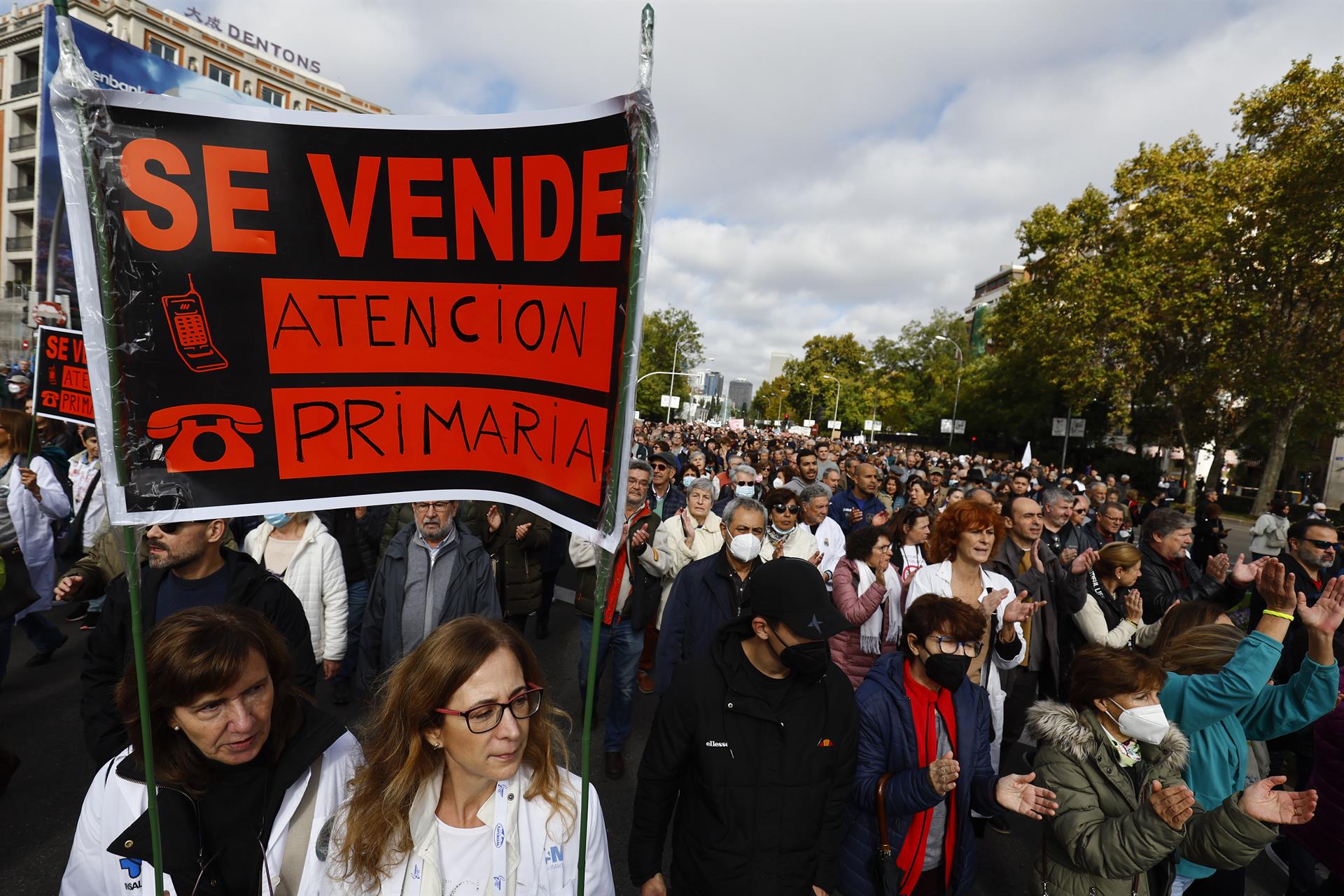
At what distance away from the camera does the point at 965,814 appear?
256cm

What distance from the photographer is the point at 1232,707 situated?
2562 mm

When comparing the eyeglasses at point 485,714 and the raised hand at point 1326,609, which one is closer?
the eyeglasses at point 485,714

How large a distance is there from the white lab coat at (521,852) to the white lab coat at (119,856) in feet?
0.35

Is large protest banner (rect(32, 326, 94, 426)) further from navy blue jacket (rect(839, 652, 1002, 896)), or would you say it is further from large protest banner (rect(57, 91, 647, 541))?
navy blue jacket (rect(839, 652, 1002, 896))

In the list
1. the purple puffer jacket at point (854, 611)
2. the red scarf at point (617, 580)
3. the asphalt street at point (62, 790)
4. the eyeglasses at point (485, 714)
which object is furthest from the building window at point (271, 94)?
the eyeglasses at point (485, 714)

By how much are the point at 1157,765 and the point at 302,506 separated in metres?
2.85

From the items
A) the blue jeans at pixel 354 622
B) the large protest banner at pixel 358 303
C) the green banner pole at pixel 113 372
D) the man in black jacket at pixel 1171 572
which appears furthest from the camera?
the blue jeans at pixel 354 622

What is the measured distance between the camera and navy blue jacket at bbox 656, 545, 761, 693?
12.3 feet

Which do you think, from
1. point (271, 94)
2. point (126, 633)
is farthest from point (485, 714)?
point (271, 94)

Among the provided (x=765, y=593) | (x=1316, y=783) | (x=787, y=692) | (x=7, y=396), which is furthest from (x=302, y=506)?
(x=7, y=396)

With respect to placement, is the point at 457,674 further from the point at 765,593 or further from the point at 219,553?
the point at 219,553

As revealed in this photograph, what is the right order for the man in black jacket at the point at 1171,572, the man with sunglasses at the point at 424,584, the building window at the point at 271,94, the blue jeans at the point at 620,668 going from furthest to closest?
the building window at the point at 271,94, the man in black jacket at the point at 1171,572, the blue jeans at the point at 620,668, the man with sunglasses at the point at 424,584

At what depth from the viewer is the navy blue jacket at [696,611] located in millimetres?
3764

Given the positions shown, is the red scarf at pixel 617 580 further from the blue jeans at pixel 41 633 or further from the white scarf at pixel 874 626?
the blue jeans at pixel 41 633
